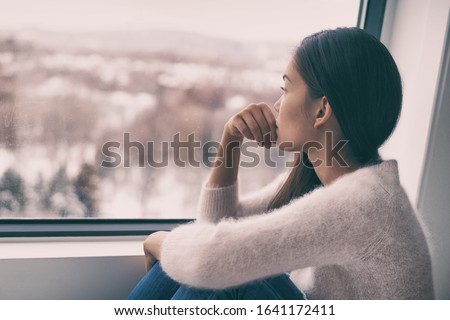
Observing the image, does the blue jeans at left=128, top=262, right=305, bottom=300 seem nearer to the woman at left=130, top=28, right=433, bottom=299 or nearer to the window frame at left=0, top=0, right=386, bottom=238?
the woman at left=130, top=28, right=433, bottom=299

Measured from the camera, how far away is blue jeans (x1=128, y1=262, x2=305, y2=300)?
2.48 ft

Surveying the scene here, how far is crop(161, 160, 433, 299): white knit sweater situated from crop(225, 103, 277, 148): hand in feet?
0.83

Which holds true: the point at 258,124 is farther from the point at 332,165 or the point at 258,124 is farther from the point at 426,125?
the point at 426,125

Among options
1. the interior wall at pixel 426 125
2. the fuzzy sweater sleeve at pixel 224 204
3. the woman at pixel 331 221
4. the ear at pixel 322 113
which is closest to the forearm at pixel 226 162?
the fuzzy sweater sleeve at pixel 224 204

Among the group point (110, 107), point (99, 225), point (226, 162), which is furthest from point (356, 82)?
point (99, 225)

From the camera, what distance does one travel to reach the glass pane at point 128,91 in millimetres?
992

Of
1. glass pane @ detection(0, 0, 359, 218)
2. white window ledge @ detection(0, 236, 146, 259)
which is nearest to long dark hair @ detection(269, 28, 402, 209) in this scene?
glass pane @ detection(0, 0, 359, 218)

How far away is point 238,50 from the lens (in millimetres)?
1095

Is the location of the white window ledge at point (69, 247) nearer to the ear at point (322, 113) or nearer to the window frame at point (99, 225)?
the window frame at point (99, 225)

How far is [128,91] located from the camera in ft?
3.43

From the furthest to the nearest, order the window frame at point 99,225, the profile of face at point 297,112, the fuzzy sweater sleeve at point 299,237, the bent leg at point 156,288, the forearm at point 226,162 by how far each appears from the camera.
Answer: the window frame at point 99,225
the forearm at point 226,162
the bent leg at point 156,288
the profile of face at point 297,112
the fuzzy sweater sleeve at point 299,237

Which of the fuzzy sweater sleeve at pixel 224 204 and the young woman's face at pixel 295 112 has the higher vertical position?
the young woman's face at pixel 295 112

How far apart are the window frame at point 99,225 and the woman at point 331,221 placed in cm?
33
